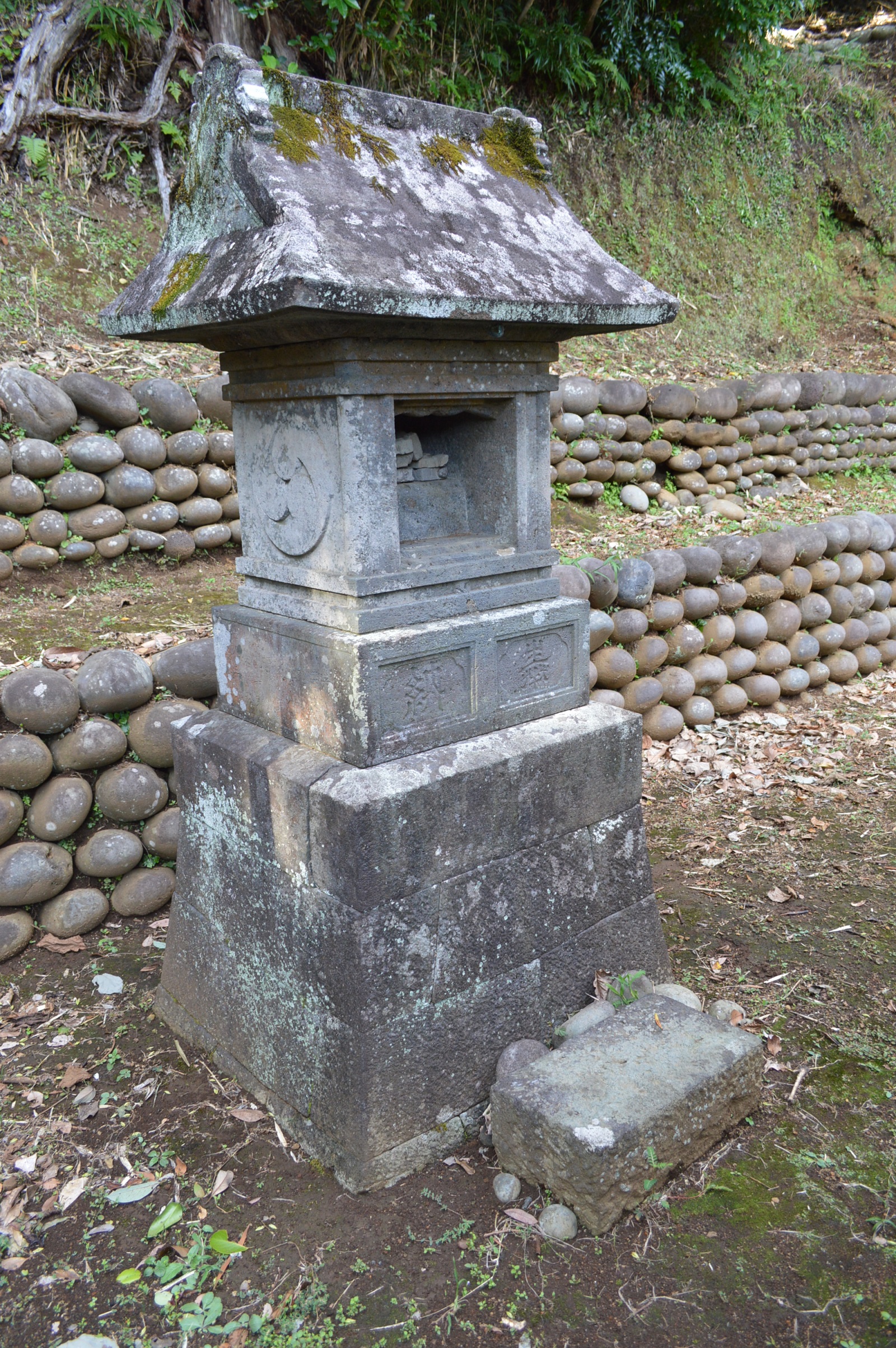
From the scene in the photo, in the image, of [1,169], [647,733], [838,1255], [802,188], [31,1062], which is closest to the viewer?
[838,1255]

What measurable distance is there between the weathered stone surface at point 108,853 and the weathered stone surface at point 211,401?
120 inches

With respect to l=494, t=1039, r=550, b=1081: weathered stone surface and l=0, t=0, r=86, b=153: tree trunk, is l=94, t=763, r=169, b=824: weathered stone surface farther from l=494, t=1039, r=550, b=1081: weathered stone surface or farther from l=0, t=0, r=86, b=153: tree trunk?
l=0, t=0, r=86, b=153: tree trunk

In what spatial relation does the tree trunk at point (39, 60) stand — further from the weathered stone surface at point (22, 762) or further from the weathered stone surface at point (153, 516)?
the weathered stone surface at point (22, 762)

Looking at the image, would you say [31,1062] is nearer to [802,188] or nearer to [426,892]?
[426,892]

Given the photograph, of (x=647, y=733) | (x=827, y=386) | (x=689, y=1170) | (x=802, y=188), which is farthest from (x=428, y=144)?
(x=802, y=188)

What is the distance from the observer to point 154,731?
3.60m

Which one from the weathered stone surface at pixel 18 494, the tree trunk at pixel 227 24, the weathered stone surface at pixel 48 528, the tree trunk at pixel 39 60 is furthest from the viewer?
the tree trunk at pixel 227 24

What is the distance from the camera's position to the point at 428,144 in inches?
103

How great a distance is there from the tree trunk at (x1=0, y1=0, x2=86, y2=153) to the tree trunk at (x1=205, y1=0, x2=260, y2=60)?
38.1 inches

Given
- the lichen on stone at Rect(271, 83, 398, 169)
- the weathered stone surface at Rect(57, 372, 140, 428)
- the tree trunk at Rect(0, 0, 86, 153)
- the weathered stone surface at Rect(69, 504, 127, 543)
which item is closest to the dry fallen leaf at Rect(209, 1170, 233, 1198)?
the lichen on stone at Rect(271, 83, 398, 169)

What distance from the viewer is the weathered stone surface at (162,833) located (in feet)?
11.9

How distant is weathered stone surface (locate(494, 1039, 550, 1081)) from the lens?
258 cm

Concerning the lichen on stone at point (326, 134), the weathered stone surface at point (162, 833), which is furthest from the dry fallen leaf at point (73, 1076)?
the lichen on stone at point (326, 134)

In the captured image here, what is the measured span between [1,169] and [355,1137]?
7.38m
